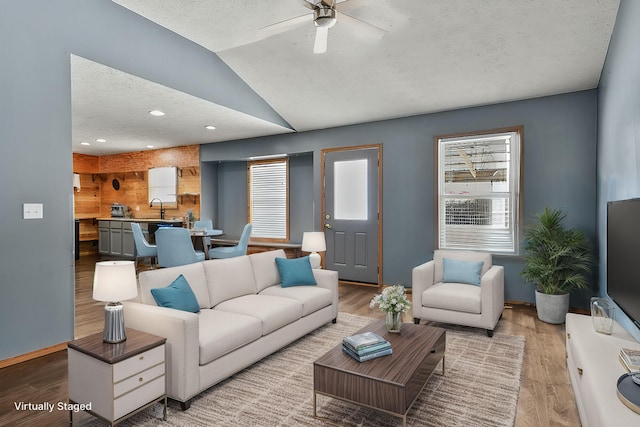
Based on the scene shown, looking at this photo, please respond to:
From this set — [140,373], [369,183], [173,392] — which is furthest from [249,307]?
[369,183]

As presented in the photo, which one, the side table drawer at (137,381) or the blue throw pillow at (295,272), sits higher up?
the blue throw pillow at (295,272)

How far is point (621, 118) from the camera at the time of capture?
2914mm

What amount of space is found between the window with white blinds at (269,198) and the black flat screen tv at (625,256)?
5.53m

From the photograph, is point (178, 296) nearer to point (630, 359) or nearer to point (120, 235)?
point (630, 359)

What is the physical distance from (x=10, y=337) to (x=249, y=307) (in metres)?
1.88

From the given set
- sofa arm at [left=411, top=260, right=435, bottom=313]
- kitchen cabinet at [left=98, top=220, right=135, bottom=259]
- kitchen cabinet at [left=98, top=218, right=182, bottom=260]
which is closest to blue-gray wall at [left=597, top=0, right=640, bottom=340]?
sofa arm at [left=411, top=260, right=435, bottom=313]

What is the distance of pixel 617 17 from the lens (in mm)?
3143

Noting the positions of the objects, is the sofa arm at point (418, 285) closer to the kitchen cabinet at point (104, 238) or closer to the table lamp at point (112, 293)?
the table lamp at point (112, 293)

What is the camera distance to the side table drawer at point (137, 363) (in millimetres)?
1993

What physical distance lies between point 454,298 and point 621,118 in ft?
6.71

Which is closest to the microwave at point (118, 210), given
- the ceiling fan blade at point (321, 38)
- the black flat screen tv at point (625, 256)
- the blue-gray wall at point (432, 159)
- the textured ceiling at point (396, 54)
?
the blue-gray wall at point (432, 159)

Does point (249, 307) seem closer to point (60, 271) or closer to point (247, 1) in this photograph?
point (60, 271)

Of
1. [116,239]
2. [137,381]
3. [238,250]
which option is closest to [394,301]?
[137,381]

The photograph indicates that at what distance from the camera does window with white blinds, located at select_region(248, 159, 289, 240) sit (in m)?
7.31
